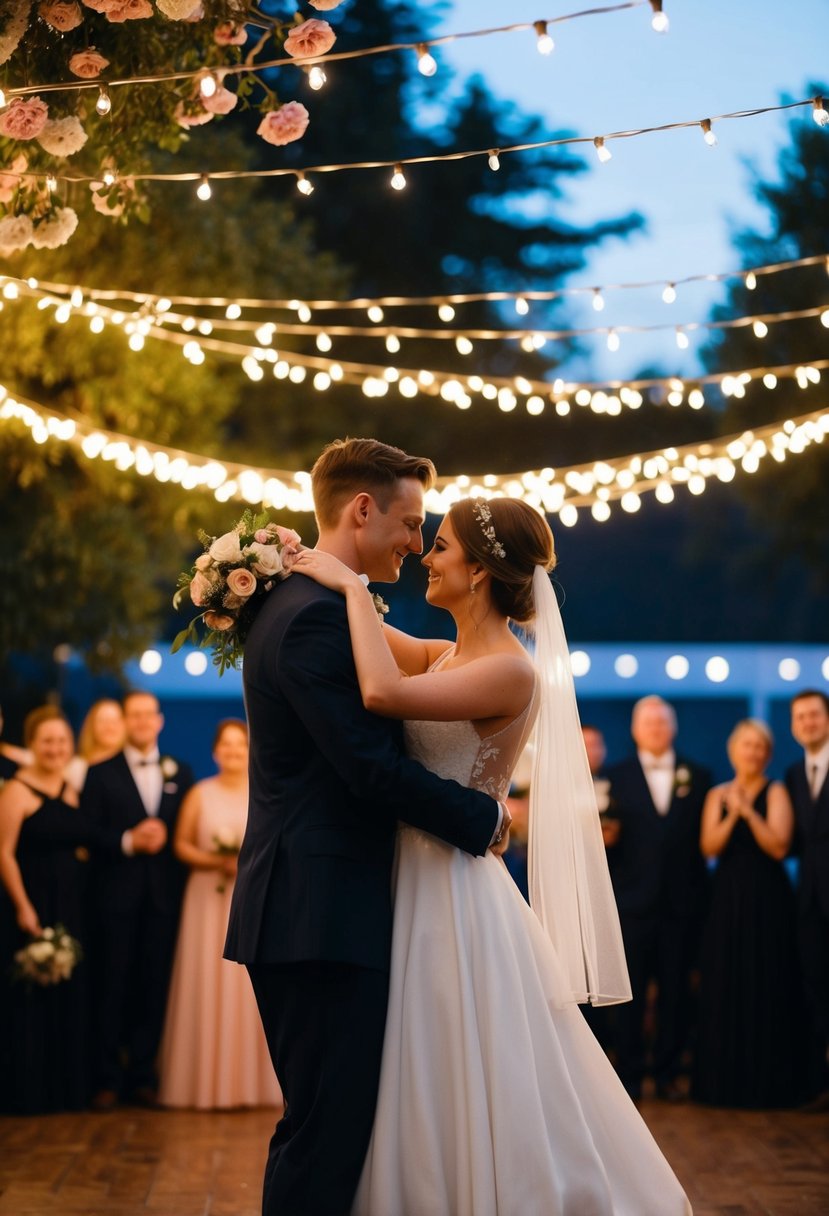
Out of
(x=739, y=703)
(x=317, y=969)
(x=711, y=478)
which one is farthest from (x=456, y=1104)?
(x=711, y=478)

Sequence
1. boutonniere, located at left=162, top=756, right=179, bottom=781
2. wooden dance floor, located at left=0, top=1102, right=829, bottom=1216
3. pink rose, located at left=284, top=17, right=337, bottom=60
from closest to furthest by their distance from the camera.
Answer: pink rose, located at left=284, top=17, right=337, bottom=60
wooden dance floor, located at left=0, top=1102, right=829, bottom=1216
boutonniere, located at left=162, top=756, right=179, bottom=781

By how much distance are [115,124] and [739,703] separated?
9887 mm

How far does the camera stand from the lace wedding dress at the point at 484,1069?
288 cm

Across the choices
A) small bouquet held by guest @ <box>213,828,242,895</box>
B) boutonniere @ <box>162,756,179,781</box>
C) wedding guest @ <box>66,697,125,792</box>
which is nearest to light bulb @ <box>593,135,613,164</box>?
small bouquet held by guest @ <box>213,828,242,895</box>

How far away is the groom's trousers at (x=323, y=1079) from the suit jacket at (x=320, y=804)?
70 millimetres

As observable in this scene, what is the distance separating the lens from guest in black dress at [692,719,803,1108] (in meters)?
6.30

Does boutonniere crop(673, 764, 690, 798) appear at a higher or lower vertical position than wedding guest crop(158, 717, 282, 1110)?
higher

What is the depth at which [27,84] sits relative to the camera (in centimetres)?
452

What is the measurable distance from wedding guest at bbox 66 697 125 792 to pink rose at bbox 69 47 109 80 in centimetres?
316

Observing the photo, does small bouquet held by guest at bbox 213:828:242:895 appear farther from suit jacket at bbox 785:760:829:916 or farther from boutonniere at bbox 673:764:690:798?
suit jacket at bbox 785:760:829:916

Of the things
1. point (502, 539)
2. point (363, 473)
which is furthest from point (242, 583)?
point (502, 539)

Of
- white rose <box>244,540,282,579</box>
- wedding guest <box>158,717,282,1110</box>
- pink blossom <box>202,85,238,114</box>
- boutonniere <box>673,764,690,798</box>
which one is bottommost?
wedding guest <box>158,717,282,1110</box>

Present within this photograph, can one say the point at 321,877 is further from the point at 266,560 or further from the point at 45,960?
the point at 45,960

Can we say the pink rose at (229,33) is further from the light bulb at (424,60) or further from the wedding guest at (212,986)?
the wedding guest at (212,986)
